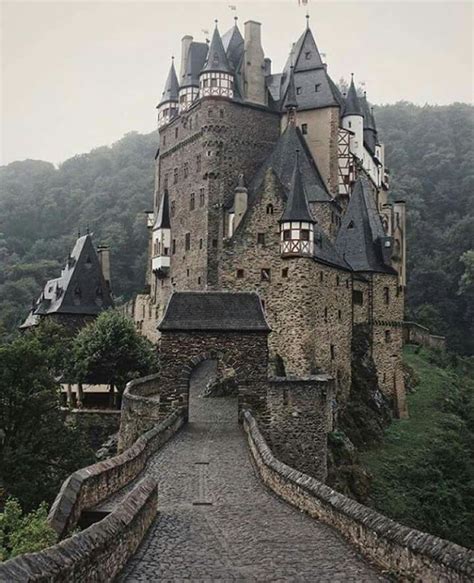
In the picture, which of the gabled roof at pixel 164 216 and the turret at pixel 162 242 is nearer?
the turret at pixel 162 242

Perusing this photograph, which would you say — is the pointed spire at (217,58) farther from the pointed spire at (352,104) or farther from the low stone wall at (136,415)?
the low stone wall at (136,415)

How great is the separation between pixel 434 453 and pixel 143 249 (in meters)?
57.7

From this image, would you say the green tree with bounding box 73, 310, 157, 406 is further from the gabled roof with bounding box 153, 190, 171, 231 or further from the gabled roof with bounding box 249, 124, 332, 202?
the gabled roof with bounding box 153, 190, 171, 231

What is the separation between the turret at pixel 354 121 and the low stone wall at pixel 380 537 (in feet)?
136

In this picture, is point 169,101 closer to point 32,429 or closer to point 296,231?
point 296,231

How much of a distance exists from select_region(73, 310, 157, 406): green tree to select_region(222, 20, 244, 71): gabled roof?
2236cm

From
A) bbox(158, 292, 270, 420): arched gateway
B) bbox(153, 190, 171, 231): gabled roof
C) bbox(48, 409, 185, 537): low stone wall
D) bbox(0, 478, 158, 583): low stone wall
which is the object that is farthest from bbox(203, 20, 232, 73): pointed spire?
bbox(0, 478, 158, 583): low stone wall

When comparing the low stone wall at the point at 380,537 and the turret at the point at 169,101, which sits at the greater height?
the turret at the point at 169,101

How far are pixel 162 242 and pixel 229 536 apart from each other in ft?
153

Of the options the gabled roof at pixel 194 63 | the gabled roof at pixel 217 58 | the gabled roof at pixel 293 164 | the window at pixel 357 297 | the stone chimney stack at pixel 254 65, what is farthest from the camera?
the gabled roof at pixel 194 63

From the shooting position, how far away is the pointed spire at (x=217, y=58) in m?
54.4

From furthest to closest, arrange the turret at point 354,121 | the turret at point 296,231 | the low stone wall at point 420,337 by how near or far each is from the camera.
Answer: the low stone wall at point 420,337 < the turret at point 354,121 < the turret at point 296,231

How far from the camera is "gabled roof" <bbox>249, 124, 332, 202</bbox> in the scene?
48219 millimetres

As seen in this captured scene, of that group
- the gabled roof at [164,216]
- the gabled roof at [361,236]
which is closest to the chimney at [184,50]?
the gabled roof at [164,216]
